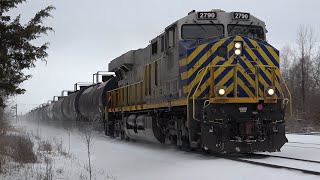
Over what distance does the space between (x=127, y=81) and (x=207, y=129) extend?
9.25 m

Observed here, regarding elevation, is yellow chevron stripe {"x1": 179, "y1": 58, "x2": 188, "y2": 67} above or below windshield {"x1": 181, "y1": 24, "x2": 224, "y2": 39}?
below

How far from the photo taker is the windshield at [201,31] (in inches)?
467

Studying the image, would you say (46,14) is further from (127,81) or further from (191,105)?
(127,81)

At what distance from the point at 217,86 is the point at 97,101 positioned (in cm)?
1360

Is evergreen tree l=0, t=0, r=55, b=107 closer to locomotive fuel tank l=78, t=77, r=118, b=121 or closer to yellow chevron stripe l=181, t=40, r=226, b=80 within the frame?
yellow chevron stripe l=181, t=40, r=226, b=80

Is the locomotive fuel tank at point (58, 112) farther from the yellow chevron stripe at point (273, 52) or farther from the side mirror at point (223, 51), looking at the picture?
the yellow chevron stripe at point (273, 52)

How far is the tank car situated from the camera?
34.0ft

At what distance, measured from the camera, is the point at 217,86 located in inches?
410

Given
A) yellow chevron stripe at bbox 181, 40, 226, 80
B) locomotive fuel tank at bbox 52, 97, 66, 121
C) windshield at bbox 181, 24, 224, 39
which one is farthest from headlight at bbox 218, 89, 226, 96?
locomotive fuel tank at bbox 52, 97, 66, 121

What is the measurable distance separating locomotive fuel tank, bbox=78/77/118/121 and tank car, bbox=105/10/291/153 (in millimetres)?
9272

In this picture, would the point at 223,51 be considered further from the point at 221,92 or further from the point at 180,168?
the point at 180,168

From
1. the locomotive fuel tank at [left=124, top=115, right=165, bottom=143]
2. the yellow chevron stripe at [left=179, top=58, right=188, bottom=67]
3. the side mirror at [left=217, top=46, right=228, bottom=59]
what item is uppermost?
the side mirror at [left=217, top=46, right=228, bottom=59]

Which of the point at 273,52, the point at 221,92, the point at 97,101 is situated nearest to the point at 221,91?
the point at 221,92

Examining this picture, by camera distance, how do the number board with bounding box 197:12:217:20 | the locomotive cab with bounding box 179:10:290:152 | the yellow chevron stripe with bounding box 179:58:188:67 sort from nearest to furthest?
the locomotive cab with bounding box 179:10:290:152 → the yellow chevron stripe with bounding box 179:58:188:67 → the number board with bounding box 197:12:217:20
